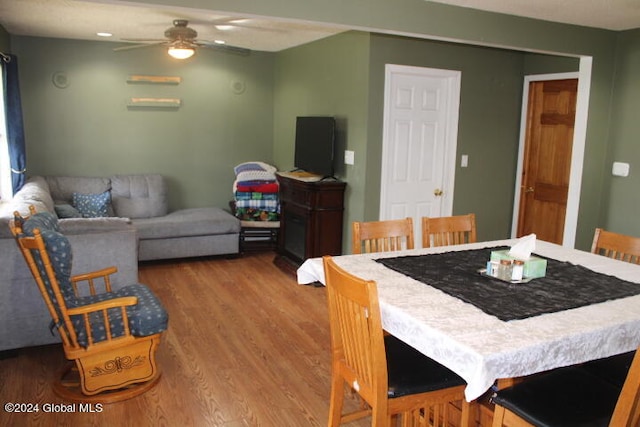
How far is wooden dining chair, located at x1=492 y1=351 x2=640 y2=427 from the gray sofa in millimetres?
2547

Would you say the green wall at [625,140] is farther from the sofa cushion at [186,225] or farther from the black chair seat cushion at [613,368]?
the sofa cushion at [186,225]

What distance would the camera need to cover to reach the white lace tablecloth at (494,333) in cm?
176

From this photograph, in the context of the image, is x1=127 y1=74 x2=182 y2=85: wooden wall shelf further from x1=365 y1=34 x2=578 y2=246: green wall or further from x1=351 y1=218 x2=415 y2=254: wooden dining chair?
x1=351 y1=218 x2=415 y2=254: wooden dining chair

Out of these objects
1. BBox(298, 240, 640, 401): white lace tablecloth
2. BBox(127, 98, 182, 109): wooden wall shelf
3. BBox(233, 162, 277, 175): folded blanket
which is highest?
BBox(127, 98, 182, 109): wooden wall shelf

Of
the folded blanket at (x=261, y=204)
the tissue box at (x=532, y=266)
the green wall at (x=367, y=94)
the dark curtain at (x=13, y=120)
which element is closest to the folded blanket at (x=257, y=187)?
the folded blanket at (x=261, y=204)

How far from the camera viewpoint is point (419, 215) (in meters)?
5.27

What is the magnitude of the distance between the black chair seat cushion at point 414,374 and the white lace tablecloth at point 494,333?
17cm

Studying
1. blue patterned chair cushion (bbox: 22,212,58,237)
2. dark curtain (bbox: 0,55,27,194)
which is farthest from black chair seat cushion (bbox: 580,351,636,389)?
dark curtain (bbox: 0,55,27,194)

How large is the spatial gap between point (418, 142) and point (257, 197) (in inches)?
76.1

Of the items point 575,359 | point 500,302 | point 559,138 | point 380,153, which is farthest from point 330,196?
point 575,359

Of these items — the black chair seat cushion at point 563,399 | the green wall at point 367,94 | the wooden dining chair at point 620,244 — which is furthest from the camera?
the green wall at point 367,94

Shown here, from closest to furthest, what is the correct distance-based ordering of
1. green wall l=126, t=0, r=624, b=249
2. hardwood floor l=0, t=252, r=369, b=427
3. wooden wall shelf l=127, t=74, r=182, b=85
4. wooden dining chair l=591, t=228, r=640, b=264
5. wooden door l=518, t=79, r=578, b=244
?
hardwood floor l=0, t=252, r=369, b=427 → wooden dining chair l=591, t=228, r=640, b=264 → green wall l=126, t=0, r=624, b=249 → wooden door l=518, t=79, r=578, b=244 → wooden wall shelf l=127, t=74, r=182, b=85

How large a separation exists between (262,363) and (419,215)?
2.48 meters

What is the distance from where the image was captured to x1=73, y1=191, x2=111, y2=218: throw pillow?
5.62 m
